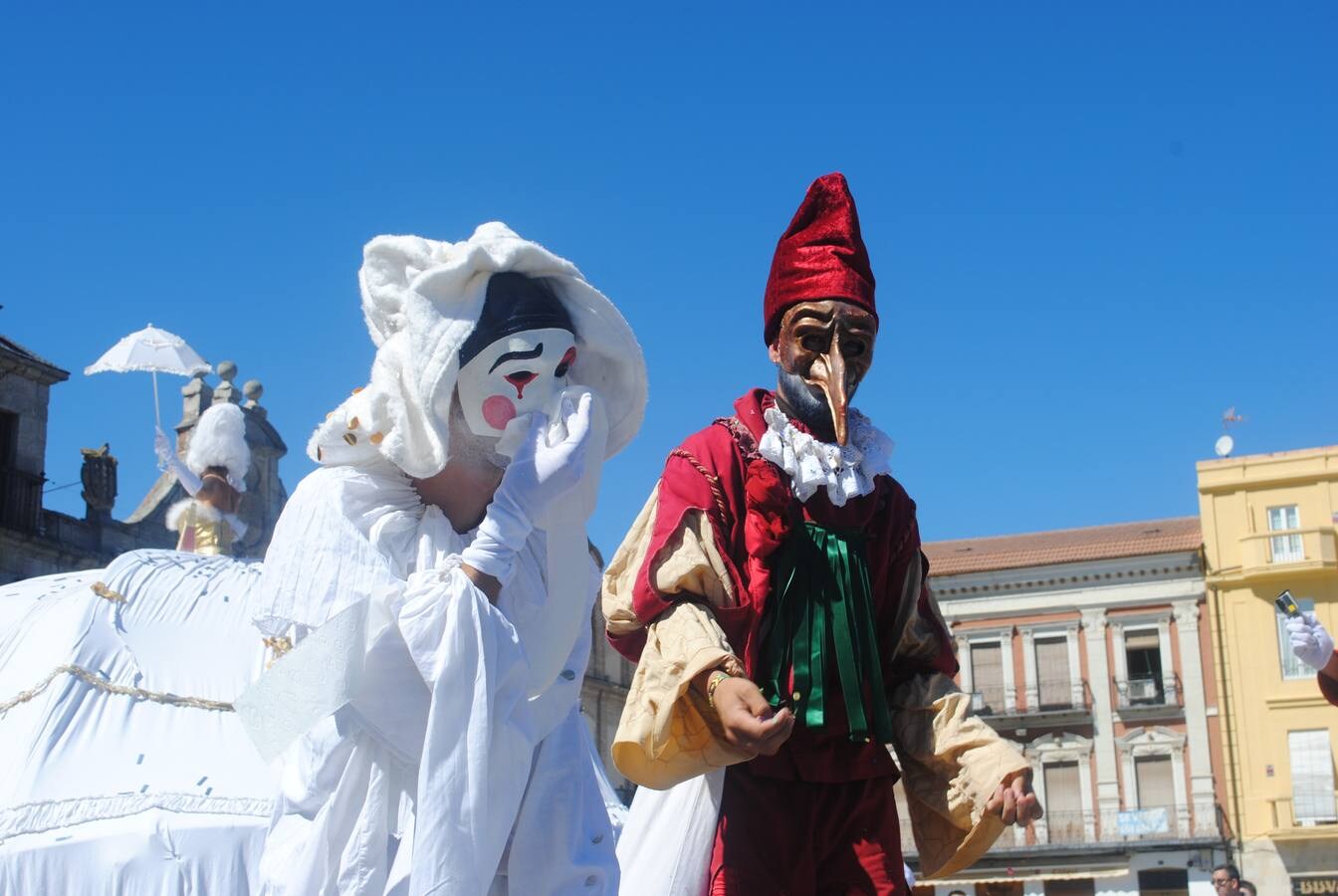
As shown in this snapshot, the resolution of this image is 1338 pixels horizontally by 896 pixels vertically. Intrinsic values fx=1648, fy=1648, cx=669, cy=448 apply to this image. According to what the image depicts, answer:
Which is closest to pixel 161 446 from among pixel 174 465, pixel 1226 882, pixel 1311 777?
pixel 174 465

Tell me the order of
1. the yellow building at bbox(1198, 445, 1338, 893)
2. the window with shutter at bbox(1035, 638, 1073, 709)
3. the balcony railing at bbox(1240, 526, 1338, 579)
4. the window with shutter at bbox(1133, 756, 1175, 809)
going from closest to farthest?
the yellow building at bbox(1198, 445, 1338, 893), the balcony railing at bbox(1240, 526, 1338, 579), the window with shutter at bbox(1133, 756, 1175, 809), the window with shutter at bbox(1035, 638, 1073, 709)

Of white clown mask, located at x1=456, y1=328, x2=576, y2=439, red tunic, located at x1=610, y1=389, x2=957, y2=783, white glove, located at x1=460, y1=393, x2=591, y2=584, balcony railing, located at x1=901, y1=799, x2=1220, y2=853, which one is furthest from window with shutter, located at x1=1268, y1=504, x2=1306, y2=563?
white glove, located at x1=460, y1=393, x2=591, y2=584

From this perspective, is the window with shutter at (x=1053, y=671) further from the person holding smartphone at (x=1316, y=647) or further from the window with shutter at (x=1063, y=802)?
the person holding smartphone at (x=1316, y=647)

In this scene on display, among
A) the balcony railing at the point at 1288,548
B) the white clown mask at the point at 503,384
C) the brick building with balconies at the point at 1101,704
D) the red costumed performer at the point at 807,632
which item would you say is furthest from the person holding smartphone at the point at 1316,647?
the balcony railing at the point at 1288,548

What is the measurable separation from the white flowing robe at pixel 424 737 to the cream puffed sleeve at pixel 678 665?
14 centimetres

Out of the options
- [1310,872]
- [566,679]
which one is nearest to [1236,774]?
[1310,872]

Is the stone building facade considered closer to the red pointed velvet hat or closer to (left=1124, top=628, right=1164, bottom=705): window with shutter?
the red pointed velvet hat

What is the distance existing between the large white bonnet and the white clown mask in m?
0.05

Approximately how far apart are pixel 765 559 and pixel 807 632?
0.63 ft

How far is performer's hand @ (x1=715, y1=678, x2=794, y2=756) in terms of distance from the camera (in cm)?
320

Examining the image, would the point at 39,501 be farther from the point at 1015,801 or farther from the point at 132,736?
the point at 1015,801

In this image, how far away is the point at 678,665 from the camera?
3.43 m

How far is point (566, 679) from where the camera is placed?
3547 mm

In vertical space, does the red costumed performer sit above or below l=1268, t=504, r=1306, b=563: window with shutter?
below
